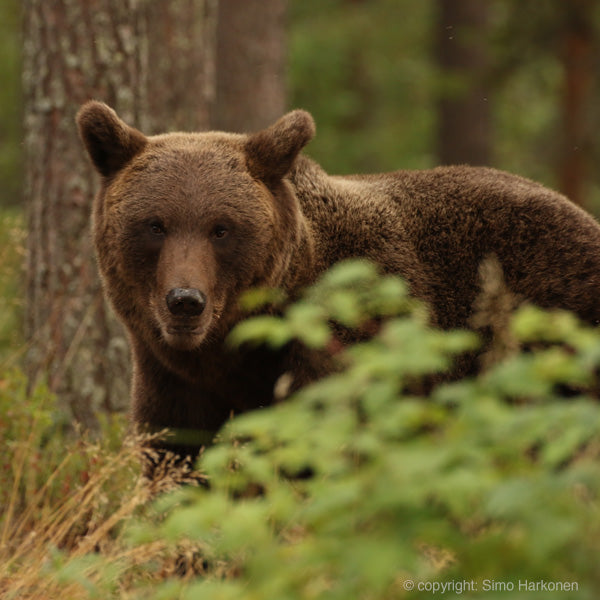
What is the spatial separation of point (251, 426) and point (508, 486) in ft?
2.05

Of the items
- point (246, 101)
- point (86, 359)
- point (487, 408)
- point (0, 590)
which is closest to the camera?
point (487, 408)

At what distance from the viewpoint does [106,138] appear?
5184 mm

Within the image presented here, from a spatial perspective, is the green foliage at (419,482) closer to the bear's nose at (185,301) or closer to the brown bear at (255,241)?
→ the bear's nose at (185,301)

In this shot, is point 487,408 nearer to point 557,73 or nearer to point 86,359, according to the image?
point 86,359

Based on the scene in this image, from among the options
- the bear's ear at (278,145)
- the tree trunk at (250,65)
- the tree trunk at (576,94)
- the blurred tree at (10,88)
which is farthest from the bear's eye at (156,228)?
the blurred tree at (10,88)

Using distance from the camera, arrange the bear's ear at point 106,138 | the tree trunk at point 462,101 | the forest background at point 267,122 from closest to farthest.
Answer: the forest background at point 267,122, the bear's ear at point 106,138, the tree trunk at point 462,101

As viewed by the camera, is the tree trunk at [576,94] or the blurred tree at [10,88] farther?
the blurred tree at [10,88]

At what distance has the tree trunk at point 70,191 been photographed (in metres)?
6.37

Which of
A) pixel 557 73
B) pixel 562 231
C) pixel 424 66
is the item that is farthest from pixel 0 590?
pixel 557 73

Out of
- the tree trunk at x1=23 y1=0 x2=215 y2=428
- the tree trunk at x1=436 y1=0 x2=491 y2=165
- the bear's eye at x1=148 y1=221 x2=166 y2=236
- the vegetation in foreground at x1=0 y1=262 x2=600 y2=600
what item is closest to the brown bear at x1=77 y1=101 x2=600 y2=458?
the bear's eye at x1=148 y1=221 x2=166 y2=236

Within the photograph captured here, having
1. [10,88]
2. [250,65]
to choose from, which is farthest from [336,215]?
[10,88]

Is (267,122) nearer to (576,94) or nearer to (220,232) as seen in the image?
(576,94)

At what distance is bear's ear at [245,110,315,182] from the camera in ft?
17.2

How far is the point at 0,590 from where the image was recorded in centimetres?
402
